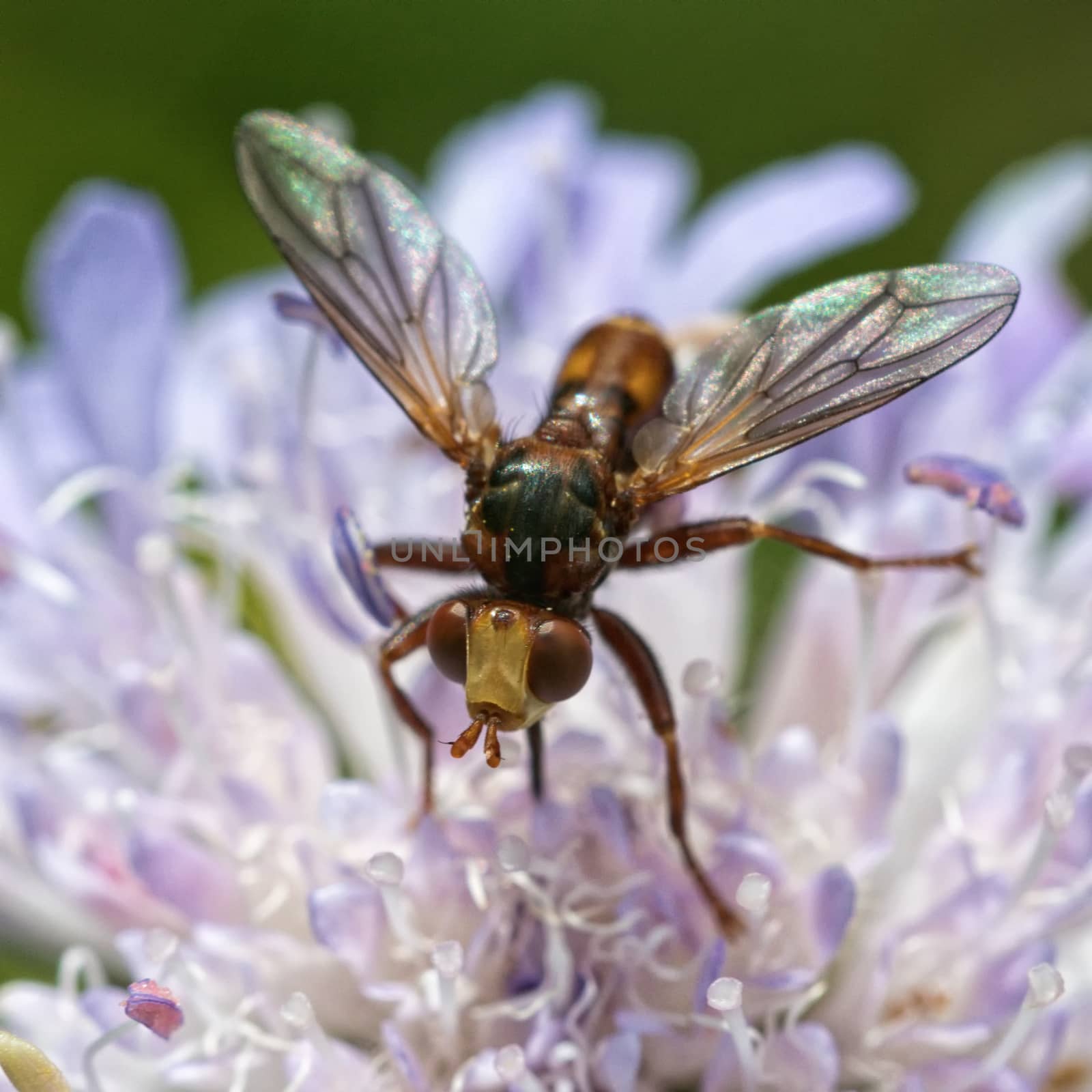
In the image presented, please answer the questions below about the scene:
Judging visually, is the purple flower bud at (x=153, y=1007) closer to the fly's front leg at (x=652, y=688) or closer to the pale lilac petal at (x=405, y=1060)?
the pale lilac petal at (x=405, y=1060)

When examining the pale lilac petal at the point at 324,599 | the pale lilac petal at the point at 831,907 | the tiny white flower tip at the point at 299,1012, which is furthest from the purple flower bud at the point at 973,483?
the tiny white flower tip at the point at 299,1012

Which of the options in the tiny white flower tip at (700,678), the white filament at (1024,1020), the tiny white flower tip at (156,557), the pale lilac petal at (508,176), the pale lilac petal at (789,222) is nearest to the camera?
the white filament at (1024,1020)

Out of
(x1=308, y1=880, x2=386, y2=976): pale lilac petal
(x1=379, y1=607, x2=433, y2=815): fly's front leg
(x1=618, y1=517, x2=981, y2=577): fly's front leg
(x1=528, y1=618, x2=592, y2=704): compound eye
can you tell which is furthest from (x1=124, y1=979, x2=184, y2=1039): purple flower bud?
(x1=618, y1=517, x2=981, y2=577): fly's front leg

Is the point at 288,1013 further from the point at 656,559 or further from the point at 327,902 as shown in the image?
the point at 656,559

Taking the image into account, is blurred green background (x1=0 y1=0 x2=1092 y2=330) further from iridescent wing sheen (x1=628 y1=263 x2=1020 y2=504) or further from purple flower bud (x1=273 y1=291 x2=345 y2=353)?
Result: iridescent wing sheen (x1=628 y1=263 x2=1020 y2=504)

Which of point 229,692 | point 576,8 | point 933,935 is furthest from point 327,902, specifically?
point 576,8

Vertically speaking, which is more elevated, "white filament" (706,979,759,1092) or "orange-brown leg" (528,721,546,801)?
"orange-brown leg" (528,721,546,801)

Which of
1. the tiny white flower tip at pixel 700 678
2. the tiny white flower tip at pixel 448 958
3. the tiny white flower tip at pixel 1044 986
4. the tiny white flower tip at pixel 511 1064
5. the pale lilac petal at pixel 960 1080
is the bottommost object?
the pale lilac petal at pixel 960 1080
